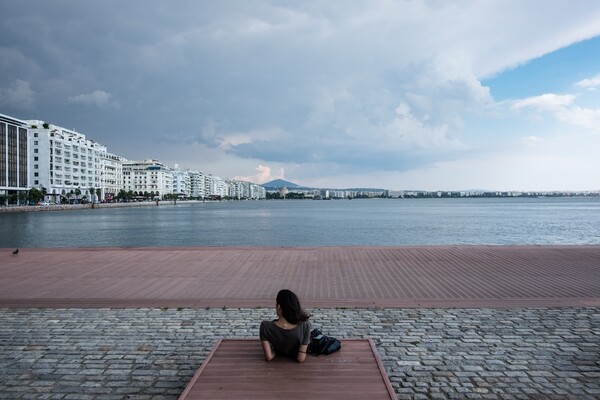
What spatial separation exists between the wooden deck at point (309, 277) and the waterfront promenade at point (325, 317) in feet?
0.20

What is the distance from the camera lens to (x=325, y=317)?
7902 millimetres

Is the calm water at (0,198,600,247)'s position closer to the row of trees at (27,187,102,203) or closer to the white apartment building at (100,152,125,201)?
the row of trees at (27,187,102,203)

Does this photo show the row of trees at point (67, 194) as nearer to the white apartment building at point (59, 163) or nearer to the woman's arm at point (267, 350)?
the white apartment building at point (59, 163)

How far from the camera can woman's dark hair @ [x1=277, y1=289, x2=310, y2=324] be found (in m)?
4.81

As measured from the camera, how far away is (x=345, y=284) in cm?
1077

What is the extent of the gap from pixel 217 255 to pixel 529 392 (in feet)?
39.4

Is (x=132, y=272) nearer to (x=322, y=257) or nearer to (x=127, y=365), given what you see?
(x=322, y=257)

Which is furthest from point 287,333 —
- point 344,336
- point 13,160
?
point 13,160

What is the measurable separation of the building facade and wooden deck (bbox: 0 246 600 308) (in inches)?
4052

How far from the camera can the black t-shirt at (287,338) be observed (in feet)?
15.5

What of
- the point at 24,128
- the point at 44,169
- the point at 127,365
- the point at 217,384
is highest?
the point at 24,128

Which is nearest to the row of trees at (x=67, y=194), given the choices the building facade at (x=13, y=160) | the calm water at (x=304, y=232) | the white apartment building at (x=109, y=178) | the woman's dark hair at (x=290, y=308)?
the building facade at (x=13, y=160)

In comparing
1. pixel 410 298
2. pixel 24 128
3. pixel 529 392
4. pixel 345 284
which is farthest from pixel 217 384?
pixel 24 128

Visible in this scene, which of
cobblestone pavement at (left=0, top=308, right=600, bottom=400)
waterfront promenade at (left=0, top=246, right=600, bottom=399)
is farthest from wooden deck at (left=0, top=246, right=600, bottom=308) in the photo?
cobblestone pavement at (left=0, top=308, right=600, bottom=400)
